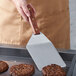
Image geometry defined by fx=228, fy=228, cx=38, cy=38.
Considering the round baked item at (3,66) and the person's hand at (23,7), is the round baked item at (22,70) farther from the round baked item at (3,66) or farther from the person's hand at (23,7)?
the person's hand at (23,7)

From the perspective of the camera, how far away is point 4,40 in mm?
1585

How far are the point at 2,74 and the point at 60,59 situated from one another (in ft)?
1.07

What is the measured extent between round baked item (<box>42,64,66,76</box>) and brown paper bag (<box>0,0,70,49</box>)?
14.0 inches

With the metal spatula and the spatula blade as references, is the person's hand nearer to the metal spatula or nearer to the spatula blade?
the metal spatula

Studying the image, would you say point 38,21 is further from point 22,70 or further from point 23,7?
point 22,70

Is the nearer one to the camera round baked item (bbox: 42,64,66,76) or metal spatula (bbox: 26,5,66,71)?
round baked item (bbox: 42,64,66,76)

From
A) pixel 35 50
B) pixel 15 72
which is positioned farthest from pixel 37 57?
pixel 15 72

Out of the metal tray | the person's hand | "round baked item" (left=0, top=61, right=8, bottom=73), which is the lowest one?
the metal tray

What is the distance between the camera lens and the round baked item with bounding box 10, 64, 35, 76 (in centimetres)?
119

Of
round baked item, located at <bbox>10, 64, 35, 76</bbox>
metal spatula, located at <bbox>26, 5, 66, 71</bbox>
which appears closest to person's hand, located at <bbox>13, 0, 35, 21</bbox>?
metal spatula, located at <bbox>26, 5, 66, 71</bbox>

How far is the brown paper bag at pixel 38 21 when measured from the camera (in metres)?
1.51

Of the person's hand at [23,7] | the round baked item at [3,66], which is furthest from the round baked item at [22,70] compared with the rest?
the person's hand at [23,7]

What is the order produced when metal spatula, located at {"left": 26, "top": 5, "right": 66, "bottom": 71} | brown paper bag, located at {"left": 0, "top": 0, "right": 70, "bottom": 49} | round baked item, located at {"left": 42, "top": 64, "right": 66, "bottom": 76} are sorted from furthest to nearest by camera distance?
brown paper bag, located at {"left": 0, "top": 0, "right": 70, "bottom": 49}, metal spatula, located at {"left": 26, "top": 5, "right": 66, "bottom": 71}, round baked item, located at {"left": 42, "top": 64, "right": 66, "bottom": 76}

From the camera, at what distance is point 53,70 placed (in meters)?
1.20
